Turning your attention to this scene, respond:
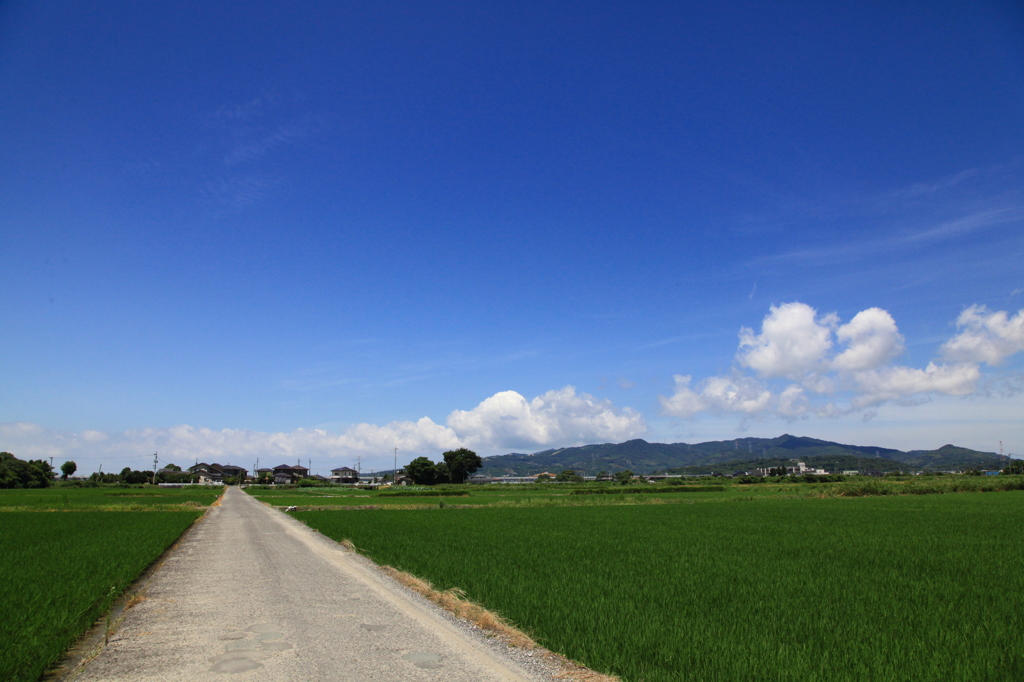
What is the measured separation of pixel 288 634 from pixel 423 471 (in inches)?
5866

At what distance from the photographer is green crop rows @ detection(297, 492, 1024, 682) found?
7.91 m

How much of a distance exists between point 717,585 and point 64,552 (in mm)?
20992

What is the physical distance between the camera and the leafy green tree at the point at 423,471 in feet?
504

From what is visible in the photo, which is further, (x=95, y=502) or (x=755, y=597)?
(x=95, y=502)

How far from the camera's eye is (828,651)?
26.9 ft

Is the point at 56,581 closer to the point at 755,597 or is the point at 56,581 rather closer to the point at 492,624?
the point at 492,624

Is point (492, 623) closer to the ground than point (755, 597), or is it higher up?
higher up

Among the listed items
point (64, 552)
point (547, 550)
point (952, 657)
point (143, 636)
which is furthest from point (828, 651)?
point (64, 552)

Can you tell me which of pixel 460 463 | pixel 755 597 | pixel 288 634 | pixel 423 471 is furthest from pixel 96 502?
pixel 460 463

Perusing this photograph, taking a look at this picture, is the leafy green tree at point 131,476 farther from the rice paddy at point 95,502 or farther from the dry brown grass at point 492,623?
the dry brown grass at point 492,623

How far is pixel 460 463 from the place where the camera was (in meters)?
161

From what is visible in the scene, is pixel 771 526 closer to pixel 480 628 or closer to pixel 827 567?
pixel 827 567

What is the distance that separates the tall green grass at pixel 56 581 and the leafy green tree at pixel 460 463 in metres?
136

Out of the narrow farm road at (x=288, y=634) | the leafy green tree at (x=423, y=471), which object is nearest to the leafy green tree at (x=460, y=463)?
the leafy green tree at (x=423, y=471)
